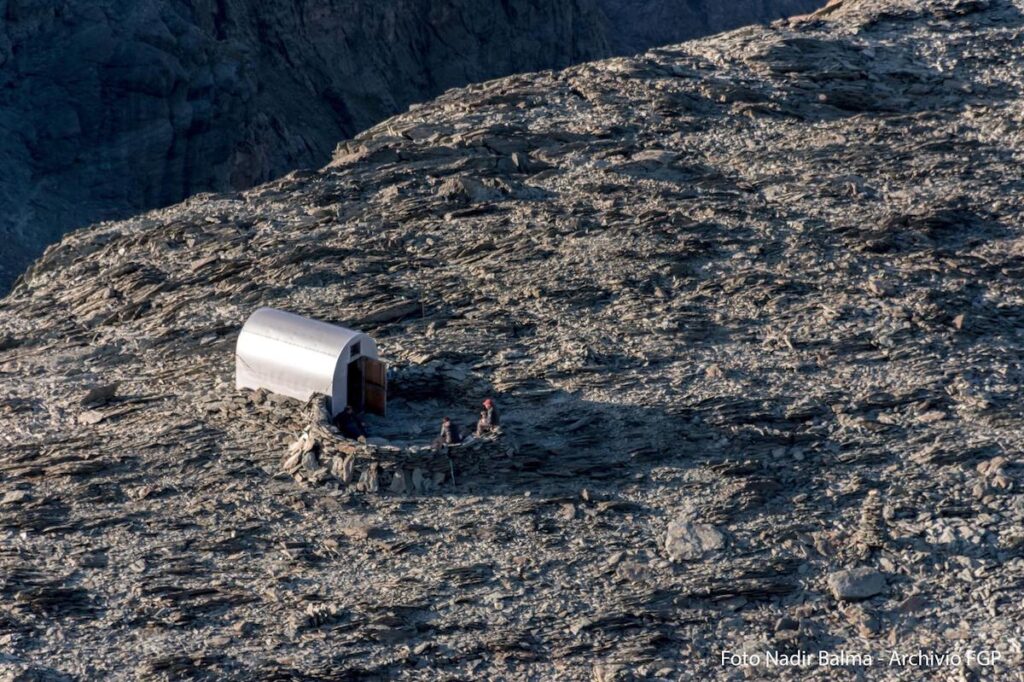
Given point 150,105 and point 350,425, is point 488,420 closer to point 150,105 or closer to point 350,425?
point 350,425

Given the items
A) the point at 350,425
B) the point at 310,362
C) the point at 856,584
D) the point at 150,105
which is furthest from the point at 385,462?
the point at 150,105

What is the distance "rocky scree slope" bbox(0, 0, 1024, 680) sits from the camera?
2264 centimetres

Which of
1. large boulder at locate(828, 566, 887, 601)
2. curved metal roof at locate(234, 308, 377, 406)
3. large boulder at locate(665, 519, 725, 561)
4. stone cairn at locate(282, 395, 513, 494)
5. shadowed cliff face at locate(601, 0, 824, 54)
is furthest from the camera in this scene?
shadowed cliff face at locate(601, 0, 824, 54)

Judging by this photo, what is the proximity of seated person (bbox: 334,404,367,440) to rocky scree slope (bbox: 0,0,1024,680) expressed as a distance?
1.30 metres

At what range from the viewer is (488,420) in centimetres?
2683

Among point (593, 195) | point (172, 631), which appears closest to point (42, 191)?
point (593, 195)

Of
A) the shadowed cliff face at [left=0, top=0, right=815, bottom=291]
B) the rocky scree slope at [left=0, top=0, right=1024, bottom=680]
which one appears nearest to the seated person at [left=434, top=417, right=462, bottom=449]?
the rocky scree slope at [left=0, top=0, right=1024, bottom=680]

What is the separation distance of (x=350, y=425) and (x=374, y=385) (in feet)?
4.63

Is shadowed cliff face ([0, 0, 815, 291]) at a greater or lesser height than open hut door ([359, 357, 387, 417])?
greater

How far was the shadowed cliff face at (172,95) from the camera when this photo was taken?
73188 mm

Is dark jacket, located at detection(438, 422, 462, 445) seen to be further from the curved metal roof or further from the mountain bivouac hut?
the curved metal roof

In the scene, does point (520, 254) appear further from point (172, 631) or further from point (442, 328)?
point (172, 631)

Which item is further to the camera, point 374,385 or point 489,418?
point 374,385

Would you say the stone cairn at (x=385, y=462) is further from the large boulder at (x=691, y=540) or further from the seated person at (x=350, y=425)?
the large boulder at (x=691, y=540)
